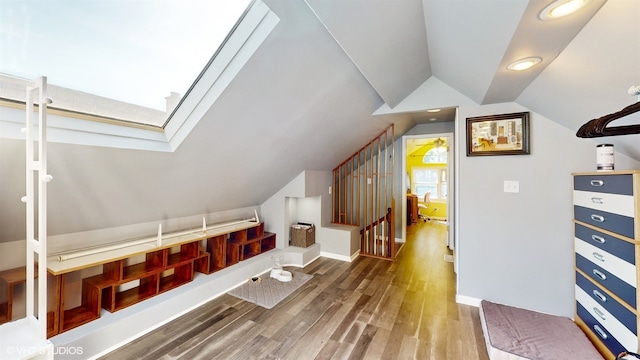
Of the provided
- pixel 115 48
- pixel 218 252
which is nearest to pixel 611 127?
pixel 115 48

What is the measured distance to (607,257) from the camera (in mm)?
1615

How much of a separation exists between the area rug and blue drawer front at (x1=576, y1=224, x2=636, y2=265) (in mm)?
2665

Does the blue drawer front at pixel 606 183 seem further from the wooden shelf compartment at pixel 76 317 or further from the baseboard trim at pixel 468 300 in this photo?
the wooden shelf compartment at pixel 76 317

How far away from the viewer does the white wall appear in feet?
7.22

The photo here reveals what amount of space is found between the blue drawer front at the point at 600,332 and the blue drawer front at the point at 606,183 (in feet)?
3.15

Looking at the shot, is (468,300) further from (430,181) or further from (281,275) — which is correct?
(430,181)

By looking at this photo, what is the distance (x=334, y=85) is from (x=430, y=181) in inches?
276

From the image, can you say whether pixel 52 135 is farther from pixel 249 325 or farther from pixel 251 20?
pixel 249 325

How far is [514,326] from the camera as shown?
2.05 meters

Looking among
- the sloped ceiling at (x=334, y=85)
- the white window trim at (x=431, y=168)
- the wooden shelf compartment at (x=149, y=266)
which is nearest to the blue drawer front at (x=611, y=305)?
the sloped ceiling at (x=334, y=85)

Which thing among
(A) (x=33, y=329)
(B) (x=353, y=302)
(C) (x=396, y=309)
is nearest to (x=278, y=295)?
(B) (x=353, y=302)

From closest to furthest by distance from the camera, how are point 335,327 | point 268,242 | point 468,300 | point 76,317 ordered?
point 76,317 → point 335,327 → point 468,300 → point 268,242

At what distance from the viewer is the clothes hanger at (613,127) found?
1.13 meters

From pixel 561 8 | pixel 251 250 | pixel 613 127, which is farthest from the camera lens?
pixel 251 250
